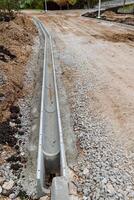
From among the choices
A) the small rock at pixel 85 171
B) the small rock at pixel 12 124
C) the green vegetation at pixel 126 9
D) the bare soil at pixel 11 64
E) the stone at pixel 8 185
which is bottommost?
the green vegetation at pixel 126 9

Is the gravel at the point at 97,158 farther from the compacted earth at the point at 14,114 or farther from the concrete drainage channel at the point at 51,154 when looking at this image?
the compacted earth at the point at 14,114

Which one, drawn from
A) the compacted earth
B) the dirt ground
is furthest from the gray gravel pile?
the dirt ground

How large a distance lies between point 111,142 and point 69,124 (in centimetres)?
161

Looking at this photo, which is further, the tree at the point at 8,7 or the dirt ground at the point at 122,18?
the dirt ground at the point at 122,18

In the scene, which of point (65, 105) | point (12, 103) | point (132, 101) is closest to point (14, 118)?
point (12, 103)

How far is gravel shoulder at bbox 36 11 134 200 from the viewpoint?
19.7 ft

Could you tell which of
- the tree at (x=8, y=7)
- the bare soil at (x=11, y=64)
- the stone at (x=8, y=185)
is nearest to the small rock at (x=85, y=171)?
the stone at (x=8, y=185)

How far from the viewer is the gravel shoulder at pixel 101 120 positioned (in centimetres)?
600

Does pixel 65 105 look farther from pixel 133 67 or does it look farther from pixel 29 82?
pixel 133 67

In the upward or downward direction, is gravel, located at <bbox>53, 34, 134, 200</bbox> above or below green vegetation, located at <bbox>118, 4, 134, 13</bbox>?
above

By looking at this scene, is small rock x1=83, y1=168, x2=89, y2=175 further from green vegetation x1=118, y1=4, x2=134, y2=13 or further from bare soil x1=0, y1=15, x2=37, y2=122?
green vegetation x1=118, y1=4, x2=134, y2=13

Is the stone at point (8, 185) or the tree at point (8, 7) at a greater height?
the tree at point (8, 7)

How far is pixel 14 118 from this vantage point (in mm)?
8930

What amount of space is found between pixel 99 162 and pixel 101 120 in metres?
2.21
